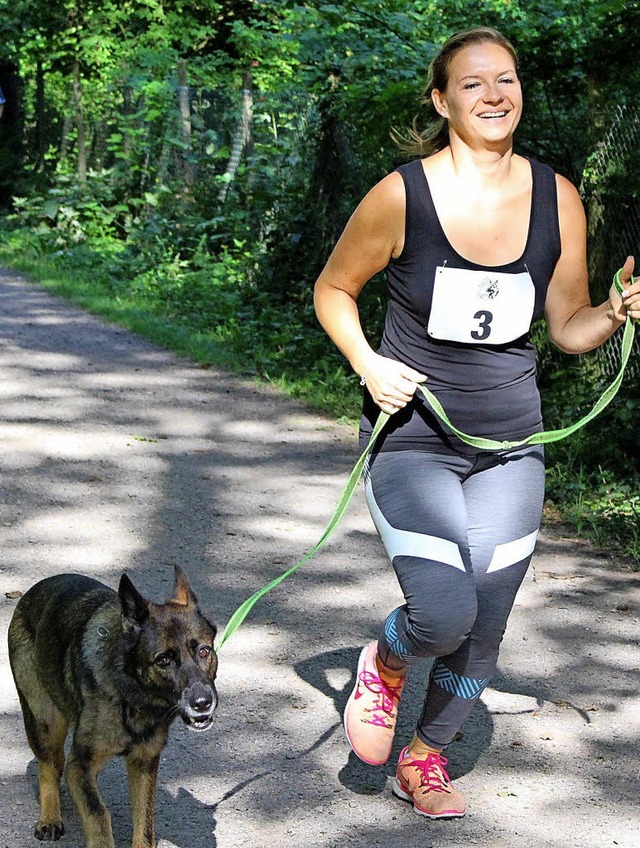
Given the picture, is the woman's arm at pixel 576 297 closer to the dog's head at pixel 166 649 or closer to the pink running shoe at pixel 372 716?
the pink running shoe at pixel 372 716

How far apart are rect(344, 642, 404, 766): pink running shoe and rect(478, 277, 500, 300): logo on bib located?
4.25 feet

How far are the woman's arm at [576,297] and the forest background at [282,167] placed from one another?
3106 millimetres

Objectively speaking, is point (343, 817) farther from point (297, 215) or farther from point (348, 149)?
point (297, 215)

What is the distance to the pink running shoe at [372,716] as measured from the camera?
4.00m

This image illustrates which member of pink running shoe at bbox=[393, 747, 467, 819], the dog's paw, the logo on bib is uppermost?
the logo on bib

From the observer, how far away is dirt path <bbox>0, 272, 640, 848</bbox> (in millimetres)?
3943

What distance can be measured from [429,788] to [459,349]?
1454 millimetres

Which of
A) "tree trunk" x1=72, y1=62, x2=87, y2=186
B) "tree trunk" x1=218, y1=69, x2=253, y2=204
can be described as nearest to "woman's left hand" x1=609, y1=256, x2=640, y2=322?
"tree trunk" x1=218, y1=69, x2=253, y2=204

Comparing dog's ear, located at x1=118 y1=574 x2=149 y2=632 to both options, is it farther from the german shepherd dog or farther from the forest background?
the forest background

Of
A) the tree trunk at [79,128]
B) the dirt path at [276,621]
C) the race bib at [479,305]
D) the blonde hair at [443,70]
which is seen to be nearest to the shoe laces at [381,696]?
the dirt path at [276,621]

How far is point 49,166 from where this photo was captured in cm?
2727

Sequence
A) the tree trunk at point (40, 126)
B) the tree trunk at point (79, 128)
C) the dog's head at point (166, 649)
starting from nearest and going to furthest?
the dog's head at point (166, 649), the tree trunk at point (79, 128), the tree trunk at point (40, 126)

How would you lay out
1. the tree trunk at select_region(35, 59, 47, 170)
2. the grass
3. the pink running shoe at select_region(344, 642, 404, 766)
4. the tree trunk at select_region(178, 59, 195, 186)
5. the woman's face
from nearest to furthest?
the woman's face < the pink running shoe at select_region(344, 642, 404, 766) < the grass < the tree trunk at select_region(178, 59, 195, 186) < the tree trunk at select_region(35, 59, 47, 170)

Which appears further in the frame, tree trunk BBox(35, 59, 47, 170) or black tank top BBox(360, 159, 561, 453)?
tree trunk BBox(35, 59, 47, 170)
